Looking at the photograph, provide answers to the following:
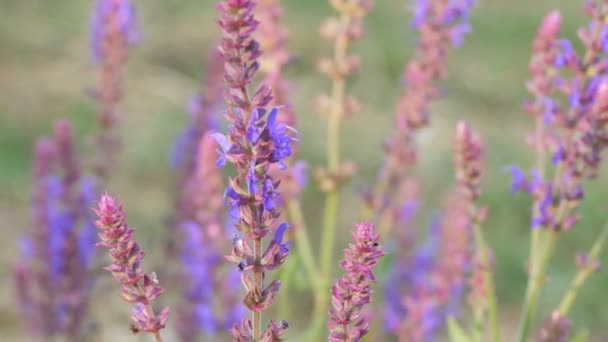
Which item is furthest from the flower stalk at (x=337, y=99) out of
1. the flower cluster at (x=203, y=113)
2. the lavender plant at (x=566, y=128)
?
the lavender plant at (x=566, y=128)

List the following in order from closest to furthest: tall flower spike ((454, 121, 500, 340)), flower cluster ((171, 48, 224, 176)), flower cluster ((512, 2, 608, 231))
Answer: flower cluster ((512, 2, 608, 231))
tall flower spike ((454, 121, 500, 340))
flower cluster ((171, 48, 224, 176))

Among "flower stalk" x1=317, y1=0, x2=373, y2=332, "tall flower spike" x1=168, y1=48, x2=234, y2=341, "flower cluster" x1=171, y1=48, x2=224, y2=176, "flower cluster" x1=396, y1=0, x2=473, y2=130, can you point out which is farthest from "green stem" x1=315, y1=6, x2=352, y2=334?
"flower cluster" x1=171, y1=48, x2=224, y2=176

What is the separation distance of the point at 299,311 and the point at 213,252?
291 centimetres

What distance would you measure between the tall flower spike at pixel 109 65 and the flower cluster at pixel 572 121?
5.68 feet

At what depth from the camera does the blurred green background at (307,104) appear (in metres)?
6.61

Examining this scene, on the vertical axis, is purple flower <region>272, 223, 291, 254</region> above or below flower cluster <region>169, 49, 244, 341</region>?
below

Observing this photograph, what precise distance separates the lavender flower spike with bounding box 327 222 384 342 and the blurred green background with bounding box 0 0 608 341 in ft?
12.8

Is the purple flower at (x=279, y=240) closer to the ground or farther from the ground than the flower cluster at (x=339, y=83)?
closer to the ground

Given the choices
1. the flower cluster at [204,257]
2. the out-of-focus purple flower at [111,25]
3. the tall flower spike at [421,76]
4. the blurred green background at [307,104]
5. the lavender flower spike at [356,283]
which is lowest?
the lavender flower spike at [356,283]

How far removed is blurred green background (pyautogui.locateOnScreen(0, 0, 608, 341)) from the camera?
661 centimetres

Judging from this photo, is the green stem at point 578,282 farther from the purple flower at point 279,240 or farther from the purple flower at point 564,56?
the purple flower at point 279,240

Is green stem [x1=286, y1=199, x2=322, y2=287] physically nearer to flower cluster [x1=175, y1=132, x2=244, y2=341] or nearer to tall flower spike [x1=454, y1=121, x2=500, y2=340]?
flower cluster [x1=175, y1=132, x2=244, y2=341]

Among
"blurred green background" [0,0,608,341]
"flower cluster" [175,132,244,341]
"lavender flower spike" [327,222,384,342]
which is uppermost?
"blurred green background" [0,0,608,341]

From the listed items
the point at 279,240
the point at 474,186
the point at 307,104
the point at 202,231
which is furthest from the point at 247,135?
the point at 307,104
